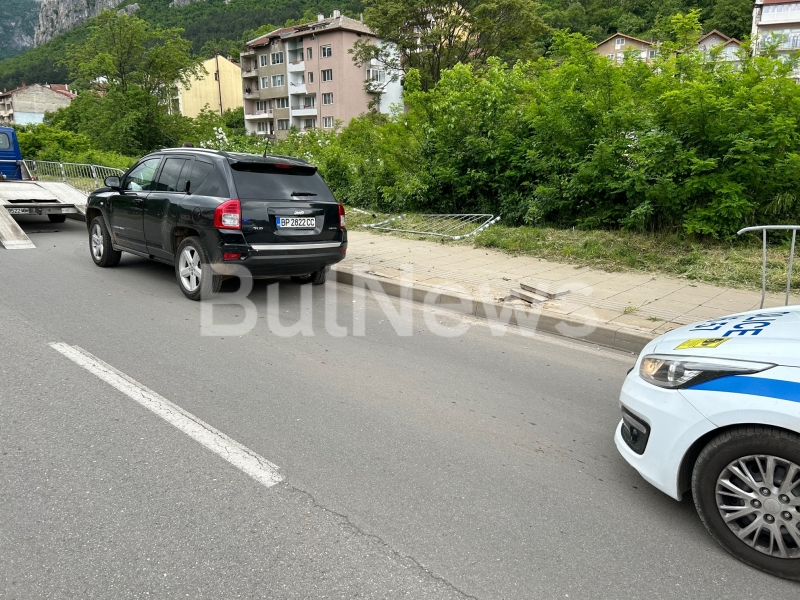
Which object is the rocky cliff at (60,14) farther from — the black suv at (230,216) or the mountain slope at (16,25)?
the black suv at (230,216)

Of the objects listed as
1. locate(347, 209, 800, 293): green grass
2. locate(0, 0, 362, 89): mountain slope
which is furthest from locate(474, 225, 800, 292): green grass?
locate(0, 0, 362, 89): mountain slope

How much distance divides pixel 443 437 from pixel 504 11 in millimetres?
36265

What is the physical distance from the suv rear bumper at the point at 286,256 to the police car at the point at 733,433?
4894 millimetres

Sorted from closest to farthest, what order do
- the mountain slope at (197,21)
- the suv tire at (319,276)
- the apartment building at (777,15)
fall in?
1. the suv tire at (319,276)
2. the apartment building at (777,15)
3. the mountain slope at (197,21)

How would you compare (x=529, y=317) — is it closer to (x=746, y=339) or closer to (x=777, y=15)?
(x=746, y=339)

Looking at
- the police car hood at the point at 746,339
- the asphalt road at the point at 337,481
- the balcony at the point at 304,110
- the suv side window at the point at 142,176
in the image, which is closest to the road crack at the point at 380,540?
the asphalt road at the point at 337,481

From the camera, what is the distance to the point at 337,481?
3393 millimetres

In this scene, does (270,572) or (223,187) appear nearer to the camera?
(270,572)

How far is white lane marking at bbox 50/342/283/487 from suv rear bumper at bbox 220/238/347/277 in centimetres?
211

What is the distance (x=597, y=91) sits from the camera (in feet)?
33.2

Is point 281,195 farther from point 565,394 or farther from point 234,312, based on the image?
point 565,394

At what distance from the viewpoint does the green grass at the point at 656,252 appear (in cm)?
788

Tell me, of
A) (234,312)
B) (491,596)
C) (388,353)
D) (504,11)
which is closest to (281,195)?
(234,312)

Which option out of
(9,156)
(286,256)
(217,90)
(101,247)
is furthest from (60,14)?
(286,256)
